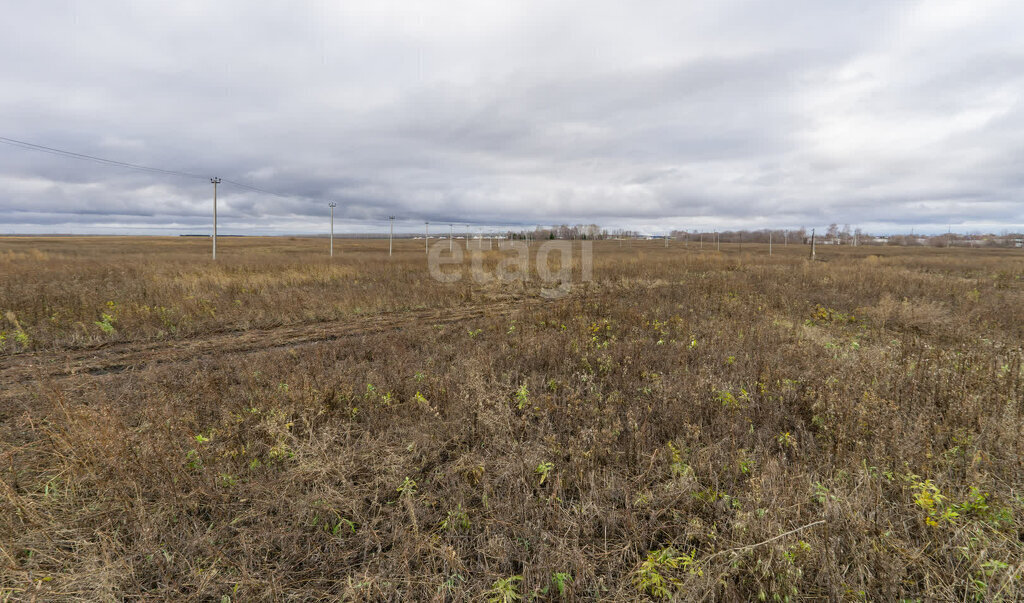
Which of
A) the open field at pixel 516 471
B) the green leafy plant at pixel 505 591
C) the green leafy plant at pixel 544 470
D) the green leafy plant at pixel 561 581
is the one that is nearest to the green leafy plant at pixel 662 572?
the open field at pixel 516 471

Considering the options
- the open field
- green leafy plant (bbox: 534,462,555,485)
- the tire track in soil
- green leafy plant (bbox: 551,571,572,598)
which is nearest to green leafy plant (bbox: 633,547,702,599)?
the open field

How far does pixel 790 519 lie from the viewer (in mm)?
2779

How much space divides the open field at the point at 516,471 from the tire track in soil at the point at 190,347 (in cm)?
10

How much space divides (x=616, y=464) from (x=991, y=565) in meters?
2.33

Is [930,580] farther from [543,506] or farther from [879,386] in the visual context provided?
[879,386]

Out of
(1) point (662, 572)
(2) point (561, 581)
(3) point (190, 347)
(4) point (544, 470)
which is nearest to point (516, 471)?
(4) point (544, 470)

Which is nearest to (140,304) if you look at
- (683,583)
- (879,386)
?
(683,583)

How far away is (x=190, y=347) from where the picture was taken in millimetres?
7836

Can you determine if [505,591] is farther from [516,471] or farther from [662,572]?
[516,471]

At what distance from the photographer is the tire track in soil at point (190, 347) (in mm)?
6242

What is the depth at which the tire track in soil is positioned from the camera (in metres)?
6.24

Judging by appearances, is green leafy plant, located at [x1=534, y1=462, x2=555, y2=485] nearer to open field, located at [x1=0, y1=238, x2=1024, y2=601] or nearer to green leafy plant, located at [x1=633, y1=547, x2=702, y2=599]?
open field, located at [x1=0, y1=238, x2=1024, y2=601]

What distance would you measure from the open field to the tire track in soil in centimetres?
10

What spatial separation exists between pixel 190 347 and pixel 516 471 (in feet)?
26.7
